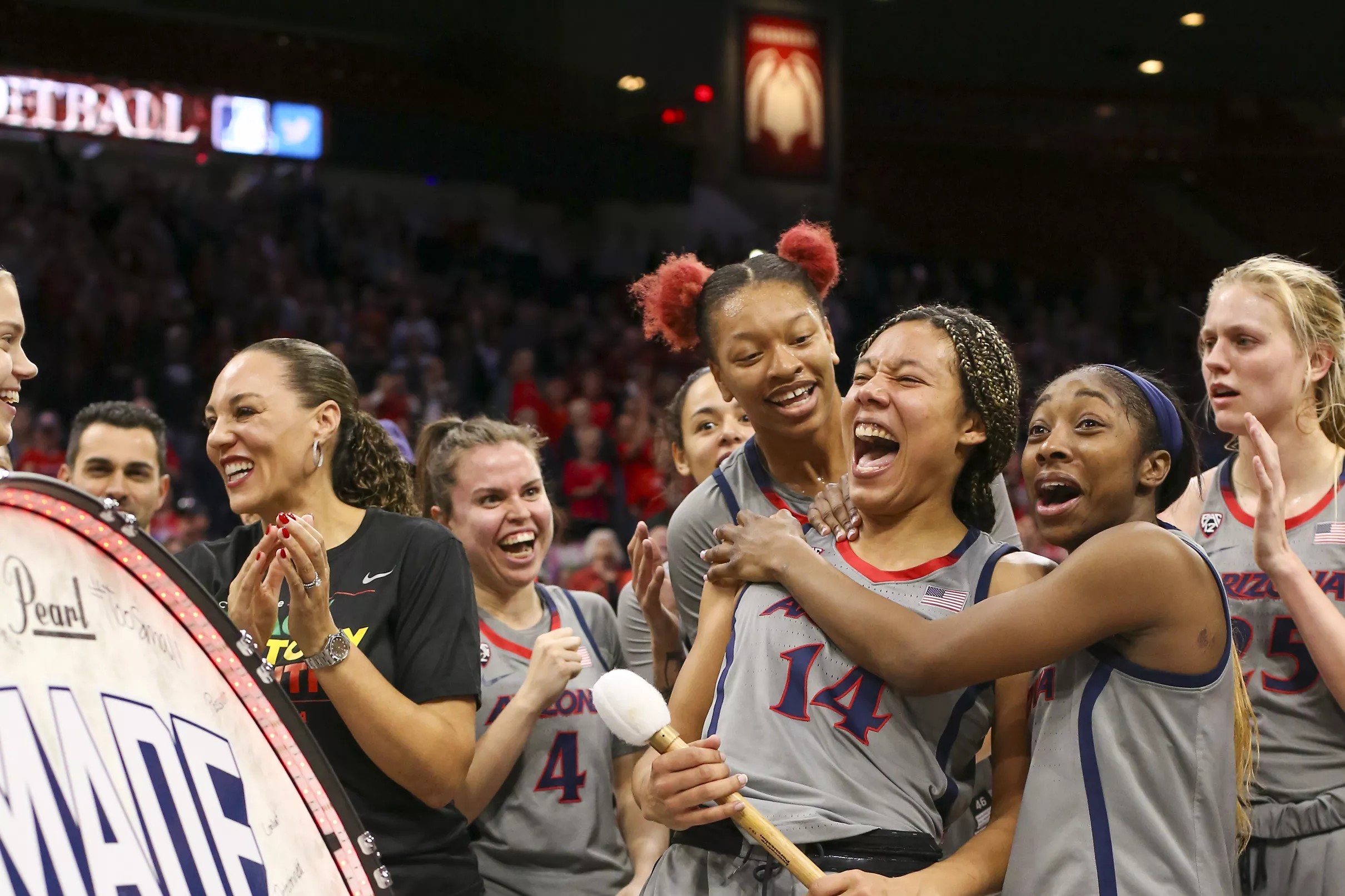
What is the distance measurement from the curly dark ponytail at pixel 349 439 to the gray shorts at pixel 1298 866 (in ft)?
5.66

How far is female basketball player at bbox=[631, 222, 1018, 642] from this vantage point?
8.19 feet

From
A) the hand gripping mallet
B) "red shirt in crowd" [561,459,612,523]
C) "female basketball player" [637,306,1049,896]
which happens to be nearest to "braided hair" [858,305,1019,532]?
"female basketball player" [637,306,1049,896]

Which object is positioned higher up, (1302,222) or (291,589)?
(1302,222)

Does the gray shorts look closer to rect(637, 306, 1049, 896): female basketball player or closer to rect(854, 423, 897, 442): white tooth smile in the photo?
rect(637, 306, 1049, 896): female basketball player

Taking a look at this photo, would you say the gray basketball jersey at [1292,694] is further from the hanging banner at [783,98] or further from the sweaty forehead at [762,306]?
the hanging banner at [783,98]

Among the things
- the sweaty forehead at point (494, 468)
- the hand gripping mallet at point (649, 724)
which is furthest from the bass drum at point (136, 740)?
the sweaty forehead at point (494, 468)

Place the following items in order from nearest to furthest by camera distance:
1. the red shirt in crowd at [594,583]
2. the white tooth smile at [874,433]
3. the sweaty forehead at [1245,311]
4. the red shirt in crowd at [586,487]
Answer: the white tooth smile at [874,433] < the sweaty forehead at [1245,311] < the red shirt in crowd at [594,583] < the red shirt in crowd at [586,487]

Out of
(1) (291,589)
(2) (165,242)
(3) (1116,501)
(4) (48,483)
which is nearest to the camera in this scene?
(4) (48,483)

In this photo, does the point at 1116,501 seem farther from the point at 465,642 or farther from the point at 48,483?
the point at 48,483

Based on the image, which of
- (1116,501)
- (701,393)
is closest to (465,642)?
(1116,501)

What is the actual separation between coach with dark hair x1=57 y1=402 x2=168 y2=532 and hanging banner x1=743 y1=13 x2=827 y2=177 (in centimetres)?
955

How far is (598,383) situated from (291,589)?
8.35 m

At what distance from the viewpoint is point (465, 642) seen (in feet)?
7.36

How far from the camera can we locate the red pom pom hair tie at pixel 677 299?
2693 millimetres
